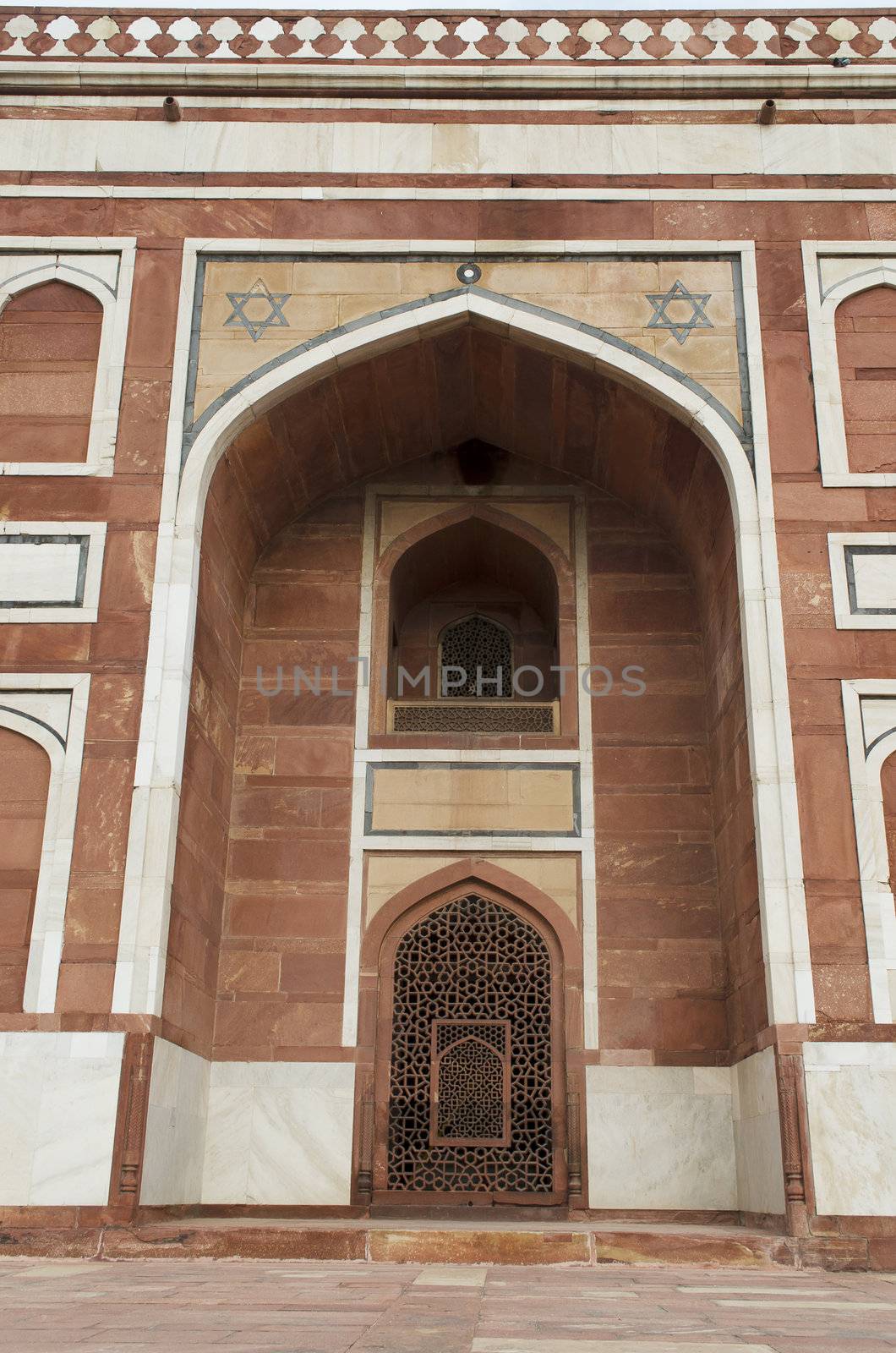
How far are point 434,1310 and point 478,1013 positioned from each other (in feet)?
12.0

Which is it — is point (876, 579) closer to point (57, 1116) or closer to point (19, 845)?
point (19, 845)

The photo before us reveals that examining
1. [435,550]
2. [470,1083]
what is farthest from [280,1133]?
[435,550]

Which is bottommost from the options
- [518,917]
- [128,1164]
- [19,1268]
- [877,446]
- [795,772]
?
[19,1268]

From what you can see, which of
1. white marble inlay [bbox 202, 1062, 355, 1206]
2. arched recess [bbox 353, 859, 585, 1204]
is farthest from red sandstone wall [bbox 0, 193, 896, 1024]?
arched recess [bbox 353, 859, 585, 1204]

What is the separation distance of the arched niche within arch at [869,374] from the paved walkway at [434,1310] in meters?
3.74

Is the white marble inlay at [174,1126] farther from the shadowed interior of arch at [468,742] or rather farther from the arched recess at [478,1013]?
the arched recess at [478,1013]

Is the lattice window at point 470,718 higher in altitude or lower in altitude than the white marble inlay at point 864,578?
lower

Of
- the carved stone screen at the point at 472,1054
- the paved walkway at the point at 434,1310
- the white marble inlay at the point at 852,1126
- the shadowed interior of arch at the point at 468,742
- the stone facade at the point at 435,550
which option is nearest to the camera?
the paved walkway at the point at 434,1310

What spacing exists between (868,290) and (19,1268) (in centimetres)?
588

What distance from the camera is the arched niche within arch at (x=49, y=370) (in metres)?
6.55

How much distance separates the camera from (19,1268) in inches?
180

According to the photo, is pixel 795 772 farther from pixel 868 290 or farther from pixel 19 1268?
pixel 19 1268

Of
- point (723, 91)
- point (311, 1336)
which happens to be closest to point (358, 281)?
point (723, 91)

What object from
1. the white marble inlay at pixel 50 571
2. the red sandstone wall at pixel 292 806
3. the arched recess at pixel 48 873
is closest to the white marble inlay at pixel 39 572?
the white marble inlay at pixel 50 571
